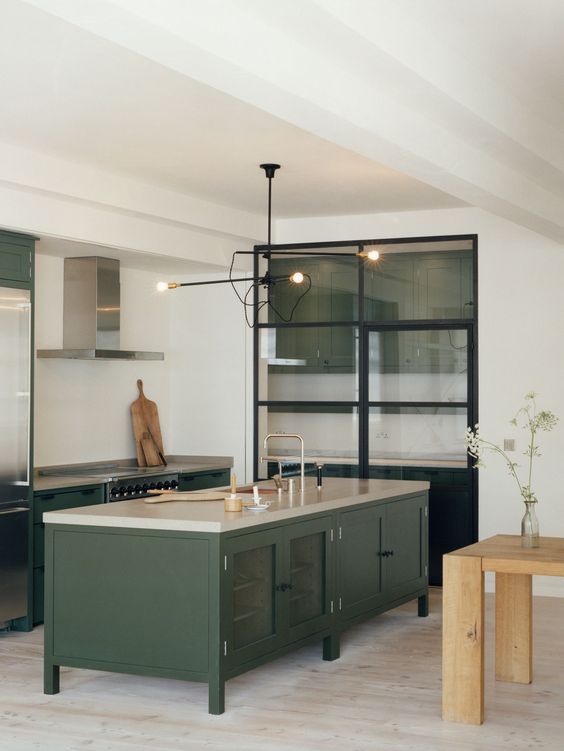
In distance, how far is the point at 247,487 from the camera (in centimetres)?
616

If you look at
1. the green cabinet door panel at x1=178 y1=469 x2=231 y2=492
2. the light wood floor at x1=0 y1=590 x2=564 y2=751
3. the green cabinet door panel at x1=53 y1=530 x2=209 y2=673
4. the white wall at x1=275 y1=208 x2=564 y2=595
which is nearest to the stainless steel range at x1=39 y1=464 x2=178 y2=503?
the green cabinet door panel at x1=178 y1=469 x2=231 y2=492

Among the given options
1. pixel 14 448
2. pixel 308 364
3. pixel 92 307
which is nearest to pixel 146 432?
pixel 92 307

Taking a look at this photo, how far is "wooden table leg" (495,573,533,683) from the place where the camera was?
506 centimetres

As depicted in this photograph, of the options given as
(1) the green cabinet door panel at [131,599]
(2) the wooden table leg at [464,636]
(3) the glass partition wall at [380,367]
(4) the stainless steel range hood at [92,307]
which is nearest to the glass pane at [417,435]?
(3) the glass partition wall at [380,367]

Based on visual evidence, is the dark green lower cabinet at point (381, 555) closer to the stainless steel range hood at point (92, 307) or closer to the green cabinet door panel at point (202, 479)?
the green cabinet door panel at point (202, 479)

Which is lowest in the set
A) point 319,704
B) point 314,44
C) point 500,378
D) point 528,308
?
point 319,704

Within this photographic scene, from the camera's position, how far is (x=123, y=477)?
22.6 feet

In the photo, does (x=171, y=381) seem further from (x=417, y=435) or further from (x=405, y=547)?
(x=405, y=547)

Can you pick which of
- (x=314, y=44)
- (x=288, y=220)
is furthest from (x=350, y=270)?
(x=314, y=44)

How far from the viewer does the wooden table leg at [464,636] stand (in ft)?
14.4

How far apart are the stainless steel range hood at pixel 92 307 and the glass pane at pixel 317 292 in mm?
1362

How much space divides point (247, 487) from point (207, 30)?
11.7 ft

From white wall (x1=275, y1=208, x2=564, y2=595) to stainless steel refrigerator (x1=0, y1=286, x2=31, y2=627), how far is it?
10.8ft

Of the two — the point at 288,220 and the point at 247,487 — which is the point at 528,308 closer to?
the point at 288,220
